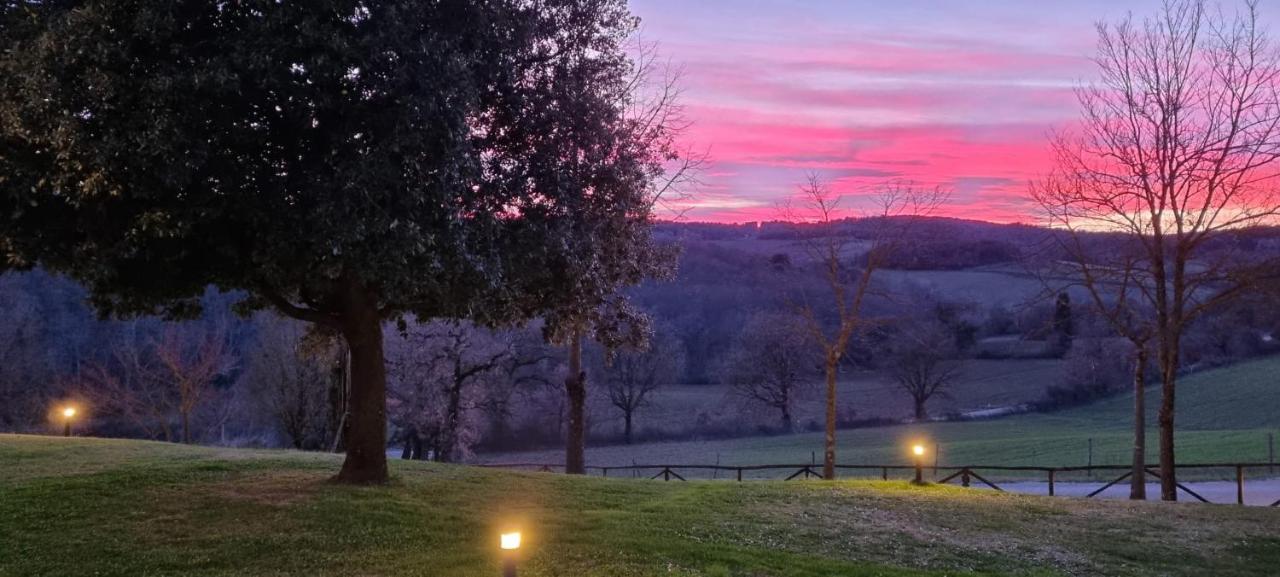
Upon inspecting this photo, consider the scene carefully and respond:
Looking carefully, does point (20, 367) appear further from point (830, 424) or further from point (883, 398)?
point (883, 398)

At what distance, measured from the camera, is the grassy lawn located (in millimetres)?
9812

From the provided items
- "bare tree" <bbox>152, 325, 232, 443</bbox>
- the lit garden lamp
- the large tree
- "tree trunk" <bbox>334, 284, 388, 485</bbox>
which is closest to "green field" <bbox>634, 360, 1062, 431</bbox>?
"bare tree" <bbox>152, 325, 232, 443</bbox>

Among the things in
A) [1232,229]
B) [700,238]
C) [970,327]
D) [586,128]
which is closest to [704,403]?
[700,238]

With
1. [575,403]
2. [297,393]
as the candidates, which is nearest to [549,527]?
[575,403]

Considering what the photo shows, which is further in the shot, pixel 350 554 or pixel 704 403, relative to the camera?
pixel 704 403

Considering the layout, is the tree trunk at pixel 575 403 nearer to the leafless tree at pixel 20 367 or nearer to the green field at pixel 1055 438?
the green field at pixel 1055 438

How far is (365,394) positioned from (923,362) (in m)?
54.8

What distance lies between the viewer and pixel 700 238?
245 ft

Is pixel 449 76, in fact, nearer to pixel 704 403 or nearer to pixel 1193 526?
pixel 1193 526

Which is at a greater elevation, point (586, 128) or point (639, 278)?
point (586, 128)

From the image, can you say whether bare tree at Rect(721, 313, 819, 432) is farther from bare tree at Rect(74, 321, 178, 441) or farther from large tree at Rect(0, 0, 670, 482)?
large tree at Rect(0, 0, 670, 482)

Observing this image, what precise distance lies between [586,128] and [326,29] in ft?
13.0

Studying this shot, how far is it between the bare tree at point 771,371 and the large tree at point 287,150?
4734 centimetres

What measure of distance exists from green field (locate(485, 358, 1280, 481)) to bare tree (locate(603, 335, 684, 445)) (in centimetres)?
451
